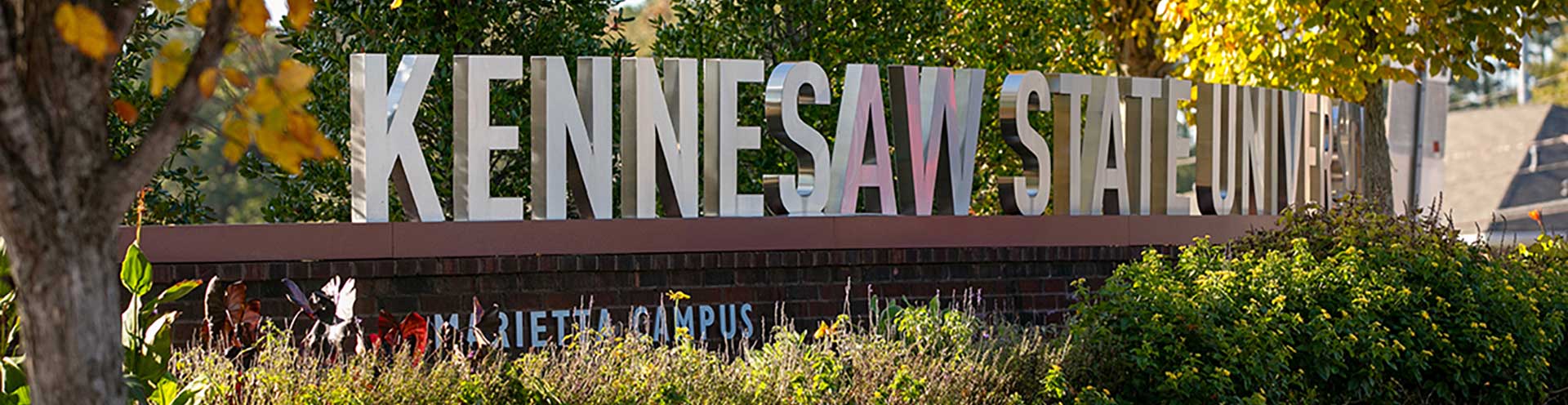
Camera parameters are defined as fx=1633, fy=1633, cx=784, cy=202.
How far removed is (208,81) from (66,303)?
606 mm

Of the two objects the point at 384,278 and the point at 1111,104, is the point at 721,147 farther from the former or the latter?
the point at 1111,104

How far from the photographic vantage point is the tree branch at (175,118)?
133 inches

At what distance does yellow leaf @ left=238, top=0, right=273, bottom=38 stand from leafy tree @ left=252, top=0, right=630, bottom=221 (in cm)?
719

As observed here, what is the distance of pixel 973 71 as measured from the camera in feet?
32.2

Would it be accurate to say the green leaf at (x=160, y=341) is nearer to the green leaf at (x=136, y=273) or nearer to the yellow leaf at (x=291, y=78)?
the green leaf at (x=136, y=273)

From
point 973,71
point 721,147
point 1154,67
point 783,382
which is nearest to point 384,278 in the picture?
point 721,147

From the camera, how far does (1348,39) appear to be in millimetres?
13188

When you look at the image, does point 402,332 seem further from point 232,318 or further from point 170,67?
point 170,67

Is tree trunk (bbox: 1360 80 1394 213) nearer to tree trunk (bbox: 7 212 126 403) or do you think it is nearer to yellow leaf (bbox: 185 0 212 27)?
yellow leaf (bbox: 185 0 212 27)

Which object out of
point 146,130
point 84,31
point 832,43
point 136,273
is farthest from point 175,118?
point 832,43

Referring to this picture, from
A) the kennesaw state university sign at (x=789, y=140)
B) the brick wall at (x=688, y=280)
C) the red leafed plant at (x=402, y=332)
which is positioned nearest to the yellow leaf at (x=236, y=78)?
the red leafed plant at (x=402, y=332)

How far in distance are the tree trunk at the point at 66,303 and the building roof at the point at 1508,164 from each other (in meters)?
35.3

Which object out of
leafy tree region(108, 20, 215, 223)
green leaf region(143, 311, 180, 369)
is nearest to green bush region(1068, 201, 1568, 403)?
green leaf region(143, 311, 180, 369)

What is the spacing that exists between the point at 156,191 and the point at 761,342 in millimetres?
4565
